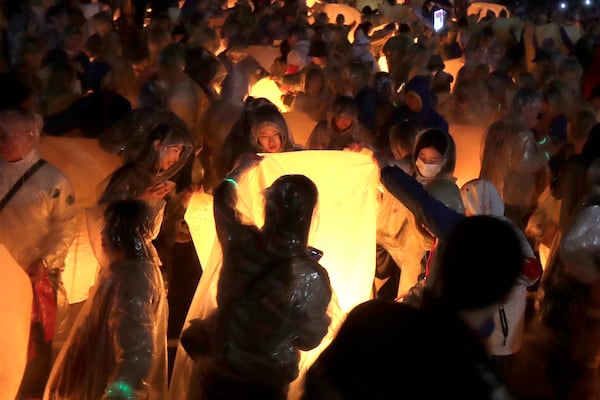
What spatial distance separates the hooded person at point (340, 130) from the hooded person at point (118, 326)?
9.69 ft

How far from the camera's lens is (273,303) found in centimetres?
316

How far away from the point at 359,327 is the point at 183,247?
5226mm

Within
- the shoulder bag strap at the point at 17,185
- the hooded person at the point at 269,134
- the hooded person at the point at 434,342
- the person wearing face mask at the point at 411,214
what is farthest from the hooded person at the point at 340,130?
the hooded person at the point at 434,342

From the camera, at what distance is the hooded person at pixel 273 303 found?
3180mm

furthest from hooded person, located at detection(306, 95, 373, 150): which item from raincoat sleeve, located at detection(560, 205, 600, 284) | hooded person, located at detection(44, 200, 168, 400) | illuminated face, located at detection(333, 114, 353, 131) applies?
hooded person, located at detection(44, 200, 168, 400)

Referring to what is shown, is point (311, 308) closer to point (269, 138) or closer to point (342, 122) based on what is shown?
point (269, 138)

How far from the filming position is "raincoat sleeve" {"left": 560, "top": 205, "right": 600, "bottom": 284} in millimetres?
4512

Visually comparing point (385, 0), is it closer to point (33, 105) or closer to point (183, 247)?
Result: point (183, 247)

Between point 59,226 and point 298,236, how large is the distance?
156 centimetres

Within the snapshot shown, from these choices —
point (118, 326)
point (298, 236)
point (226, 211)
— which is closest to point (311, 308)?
point (298, 236)

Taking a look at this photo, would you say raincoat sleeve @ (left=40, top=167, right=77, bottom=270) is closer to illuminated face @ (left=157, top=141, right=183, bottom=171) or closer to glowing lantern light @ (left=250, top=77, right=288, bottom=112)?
illuminated face @ (left=157, top=141, right=183, bottom=171)

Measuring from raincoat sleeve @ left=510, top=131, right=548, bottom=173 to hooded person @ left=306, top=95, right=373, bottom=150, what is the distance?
1.09m

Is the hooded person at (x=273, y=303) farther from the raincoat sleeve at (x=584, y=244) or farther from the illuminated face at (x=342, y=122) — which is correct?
the illuminated face at (x=342, y=122)

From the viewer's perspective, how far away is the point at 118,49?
874cm
